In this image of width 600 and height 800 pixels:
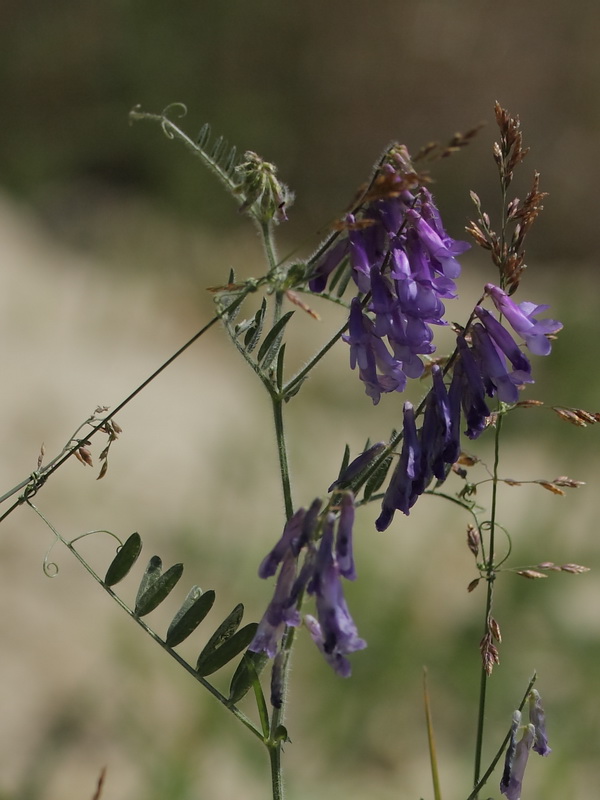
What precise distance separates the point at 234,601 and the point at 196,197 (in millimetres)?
5331

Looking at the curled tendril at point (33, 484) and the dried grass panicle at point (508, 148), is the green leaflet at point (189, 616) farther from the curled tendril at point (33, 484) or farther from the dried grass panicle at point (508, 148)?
the dried grass panicle at point (508, 148)

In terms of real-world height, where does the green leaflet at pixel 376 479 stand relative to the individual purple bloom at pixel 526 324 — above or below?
below

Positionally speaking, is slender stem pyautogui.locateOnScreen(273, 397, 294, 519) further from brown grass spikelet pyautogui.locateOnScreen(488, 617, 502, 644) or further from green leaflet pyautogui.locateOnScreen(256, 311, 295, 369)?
brown grass spikelet pyautogui.locateOnScreen(488, 617, 502, 644)

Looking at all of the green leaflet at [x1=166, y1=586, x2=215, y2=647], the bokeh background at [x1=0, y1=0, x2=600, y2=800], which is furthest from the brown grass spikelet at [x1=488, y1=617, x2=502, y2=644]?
the bokeh background at [x1=0, y1=0, x2=600, y2=800]

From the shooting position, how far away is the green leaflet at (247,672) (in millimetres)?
1617

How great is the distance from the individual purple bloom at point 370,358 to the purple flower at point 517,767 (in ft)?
1.90

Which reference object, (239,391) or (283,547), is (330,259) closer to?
(283,547)

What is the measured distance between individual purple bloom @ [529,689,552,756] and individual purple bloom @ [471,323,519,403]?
0.48 meters

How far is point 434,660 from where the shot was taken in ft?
16.0

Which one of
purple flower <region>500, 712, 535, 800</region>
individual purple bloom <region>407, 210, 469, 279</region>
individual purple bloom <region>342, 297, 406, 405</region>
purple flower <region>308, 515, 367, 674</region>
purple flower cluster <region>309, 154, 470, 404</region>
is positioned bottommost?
purple flower <region>308, 515, 367, 674</region>

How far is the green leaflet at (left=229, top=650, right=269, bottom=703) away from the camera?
1617mm

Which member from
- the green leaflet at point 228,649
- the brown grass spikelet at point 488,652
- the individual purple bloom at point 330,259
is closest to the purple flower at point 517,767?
the brown grass spikelet at point 488,652

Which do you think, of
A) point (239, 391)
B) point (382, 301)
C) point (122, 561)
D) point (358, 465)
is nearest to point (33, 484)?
point (122, 561)

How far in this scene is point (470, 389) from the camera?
1.60 metres
